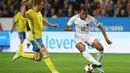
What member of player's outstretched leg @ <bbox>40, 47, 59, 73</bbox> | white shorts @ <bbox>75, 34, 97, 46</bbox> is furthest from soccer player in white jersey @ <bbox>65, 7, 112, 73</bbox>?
player's outstretched leg @ <bbox>40, 47, 59, 73</bbox>

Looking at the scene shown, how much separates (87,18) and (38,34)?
1.60 metres

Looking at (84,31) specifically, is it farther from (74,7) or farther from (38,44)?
(74,7)

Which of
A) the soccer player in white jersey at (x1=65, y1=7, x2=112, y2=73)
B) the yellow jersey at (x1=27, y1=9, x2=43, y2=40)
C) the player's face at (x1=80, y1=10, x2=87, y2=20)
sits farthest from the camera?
the soccer player in white jersey at (x1=65, y1=7, x2=112, y2=73)

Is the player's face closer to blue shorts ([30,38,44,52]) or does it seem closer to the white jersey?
the white jersey

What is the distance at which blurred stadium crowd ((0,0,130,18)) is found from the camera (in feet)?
88.8

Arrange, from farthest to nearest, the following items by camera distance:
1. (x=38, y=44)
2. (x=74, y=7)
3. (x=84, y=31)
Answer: (x=74, y=7) → (x=84, y=31) → (x=38, y=44)

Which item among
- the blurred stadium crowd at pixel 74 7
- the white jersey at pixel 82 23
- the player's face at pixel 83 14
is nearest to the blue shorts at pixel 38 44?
the white jersey at pixel 82 23

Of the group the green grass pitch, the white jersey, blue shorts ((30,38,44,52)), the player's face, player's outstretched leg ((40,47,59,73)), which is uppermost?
the player's face

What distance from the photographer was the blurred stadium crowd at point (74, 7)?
88.8ft

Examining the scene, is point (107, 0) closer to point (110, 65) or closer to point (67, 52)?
point (67, 52)

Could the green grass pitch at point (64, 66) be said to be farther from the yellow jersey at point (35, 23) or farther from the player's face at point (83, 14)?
the player's face at point (83, 14)

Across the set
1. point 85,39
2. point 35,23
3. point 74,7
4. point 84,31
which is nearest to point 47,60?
point 35,23

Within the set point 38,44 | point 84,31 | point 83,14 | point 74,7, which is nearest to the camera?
point 38,44

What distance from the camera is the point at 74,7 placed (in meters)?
27.9
